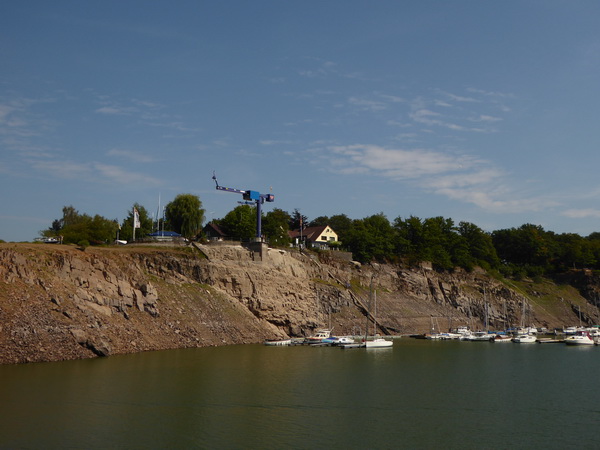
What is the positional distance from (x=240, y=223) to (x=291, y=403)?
76855 millimetres

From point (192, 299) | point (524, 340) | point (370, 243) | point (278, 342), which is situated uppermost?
point (370, 243)

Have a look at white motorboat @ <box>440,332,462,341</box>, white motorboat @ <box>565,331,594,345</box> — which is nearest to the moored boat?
white motorboat @ <box>440,332,462,341</box>

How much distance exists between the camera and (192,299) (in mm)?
83375

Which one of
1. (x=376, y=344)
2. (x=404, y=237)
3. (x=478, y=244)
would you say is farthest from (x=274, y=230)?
(x=478, y=244)

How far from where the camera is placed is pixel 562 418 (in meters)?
40.9

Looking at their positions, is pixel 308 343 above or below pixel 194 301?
below

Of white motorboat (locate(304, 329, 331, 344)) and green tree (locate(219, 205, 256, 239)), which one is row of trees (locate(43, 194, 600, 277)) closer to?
green tree (locate(219, 205, 256, 239))

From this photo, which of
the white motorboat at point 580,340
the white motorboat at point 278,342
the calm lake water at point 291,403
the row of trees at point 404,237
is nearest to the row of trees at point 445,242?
the row of trees at point 404,237

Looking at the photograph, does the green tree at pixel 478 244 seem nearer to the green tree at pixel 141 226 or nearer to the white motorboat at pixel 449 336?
the white motorboat at pixel 449 336

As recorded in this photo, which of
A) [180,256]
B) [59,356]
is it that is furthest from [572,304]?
[59,356]

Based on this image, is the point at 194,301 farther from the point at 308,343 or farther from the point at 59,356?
the point at 59,356

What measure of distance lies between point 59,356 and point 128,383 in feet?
49.3

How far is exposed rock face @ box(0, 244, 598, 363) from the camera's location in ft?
204

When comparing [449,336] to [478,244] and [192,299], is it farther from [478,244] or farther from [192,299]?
[478,244]
